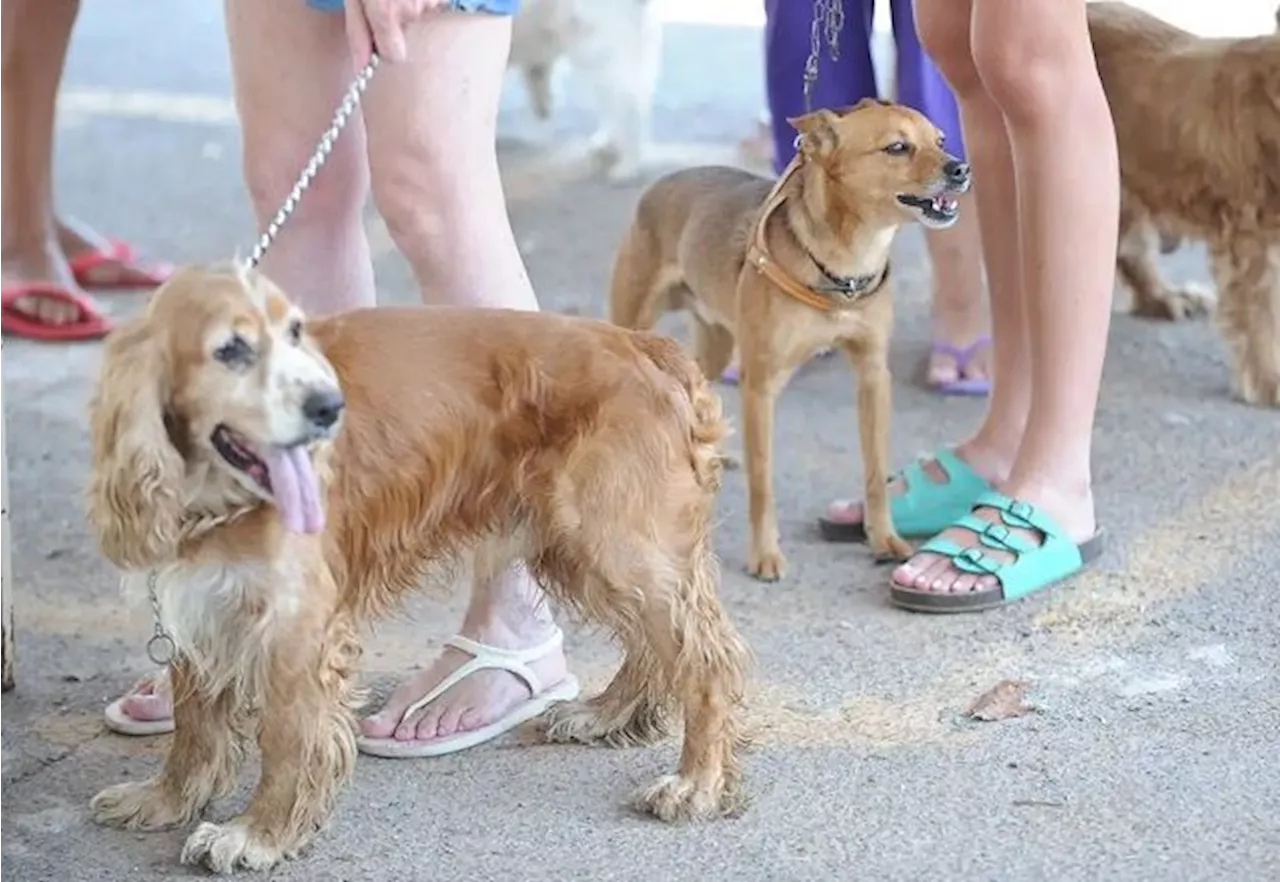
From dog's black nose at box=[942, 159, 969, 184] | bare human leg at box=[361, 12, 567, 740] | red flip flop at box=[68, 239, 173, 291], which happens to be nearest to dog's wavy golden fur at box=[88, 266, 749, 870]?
bare human leg at box=[361, 12, 567, 740]

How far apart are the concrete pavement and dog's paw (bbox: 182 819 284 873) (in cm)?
4

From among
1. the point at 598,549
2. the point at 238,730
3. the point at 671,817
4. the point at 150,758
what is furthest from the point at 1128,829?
the point at 150,758

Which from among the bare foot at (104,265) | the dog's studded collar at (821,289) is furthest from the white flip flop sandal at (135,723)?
the bare foot at (104,265)

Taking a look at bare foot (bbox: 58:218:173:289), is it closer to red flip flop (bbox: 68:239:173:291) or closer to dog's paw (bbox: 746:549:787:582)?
red flip flop (bbox: 68:239:173:291)

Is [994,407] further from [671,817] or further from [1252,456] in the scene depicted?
[671,817]

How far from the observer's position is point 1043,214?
380 centimetres

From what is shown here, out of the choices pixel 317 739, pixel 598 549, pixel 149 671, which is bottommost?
pixel 149 671

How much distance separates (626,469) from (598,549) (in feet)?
0.39

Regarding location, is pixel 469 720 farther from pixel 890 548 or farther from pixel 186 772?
pixel 890 548

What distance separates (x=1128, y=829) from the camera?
3039 mm

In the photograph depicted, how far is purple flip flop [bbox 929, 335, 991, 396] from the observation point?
5098 mm

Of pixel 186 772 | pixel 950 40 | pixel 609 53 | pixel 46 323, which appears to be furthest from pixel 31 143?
pixel 186 772

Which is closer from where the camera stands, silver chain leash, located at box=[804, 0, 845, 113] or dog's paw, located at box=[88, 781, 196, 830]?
dog's paw, located at box=[88, 781, 196, 830]

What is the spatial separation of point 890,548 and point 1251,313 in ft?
4.53
